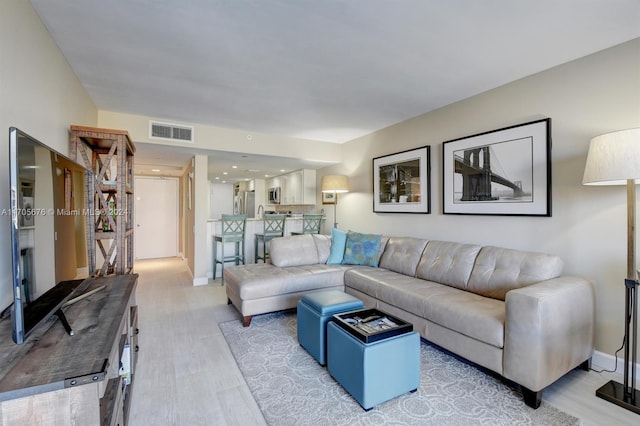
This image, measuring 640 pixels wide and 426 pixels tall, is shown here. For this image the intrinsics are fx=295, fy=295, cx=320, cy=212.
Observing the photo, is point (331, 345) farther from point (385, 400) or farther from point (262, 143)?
point (262, 143)

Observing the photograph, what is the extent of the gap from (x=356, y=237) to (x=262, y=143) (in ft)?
7.03

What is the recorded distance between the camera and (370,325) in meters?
2.04

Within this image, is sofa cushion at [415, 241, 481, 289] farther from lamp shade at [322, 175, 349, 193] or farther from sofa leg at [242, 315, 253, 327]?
lamp shade at [322, 175, 349, 193]

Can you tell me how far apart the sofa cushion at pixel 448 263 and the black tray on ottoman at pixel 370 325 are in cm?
108

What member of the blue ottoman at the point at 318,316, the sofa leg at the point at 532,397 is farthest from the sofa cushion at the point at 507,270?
the blue ottoman at the point at 318,316

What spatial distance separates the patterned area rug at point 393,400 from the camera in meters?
1.71

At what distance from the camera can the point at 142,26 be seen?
1962 millimetres

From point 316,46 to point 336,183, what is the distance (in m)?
2.87

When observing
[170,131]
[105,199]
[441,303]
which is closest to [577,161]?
[441,303]

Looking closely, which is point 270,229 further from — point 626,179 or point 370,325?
point 626,179

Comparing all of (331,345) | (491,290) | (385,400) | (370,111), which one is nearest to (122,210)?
(331,345)

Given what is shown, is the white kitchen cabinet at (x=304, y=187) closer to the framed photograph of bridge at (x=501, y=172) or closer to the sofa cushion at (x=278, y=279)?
the sofa cushion at (x=278, y=279)

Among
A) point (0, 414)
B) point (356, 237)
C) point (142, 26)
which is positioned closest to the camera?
point (0, 414)

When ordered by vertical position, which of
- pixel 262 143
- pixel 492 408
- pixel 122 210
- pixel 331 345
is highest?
pixel 262 143
